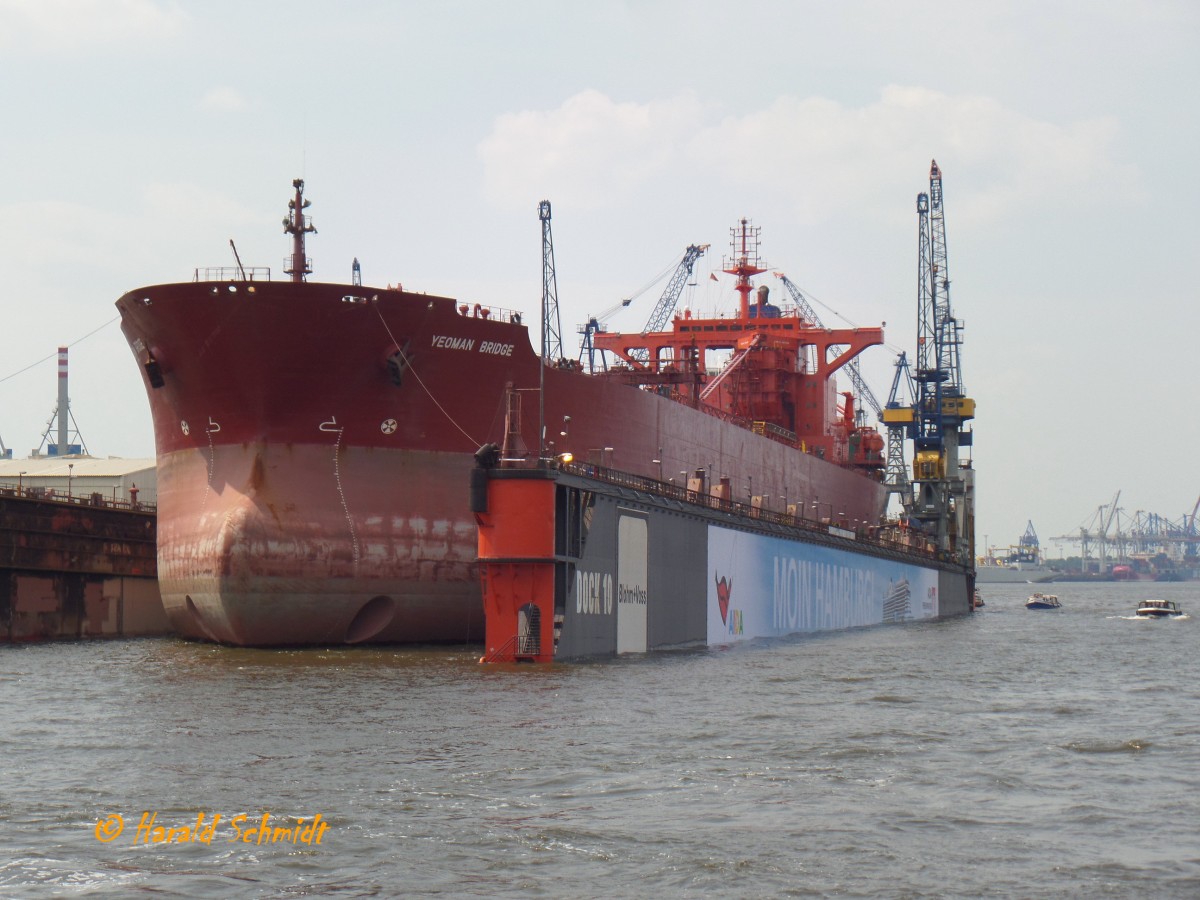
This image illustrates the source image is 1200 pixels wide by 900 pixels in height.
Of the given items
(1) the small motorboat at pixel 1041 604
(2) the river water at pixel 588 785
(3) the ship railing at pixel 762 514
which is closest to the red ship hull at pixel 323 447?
(3) the ship railing at pixel 762 514

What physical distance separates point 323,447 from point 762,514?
60.1 ft

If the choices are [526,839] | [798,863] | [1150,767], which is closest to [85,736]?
[526,839]

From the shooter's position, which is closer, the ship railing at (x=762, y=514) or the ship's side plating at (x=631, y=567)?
the ship's side plating at (x=631, y=567)

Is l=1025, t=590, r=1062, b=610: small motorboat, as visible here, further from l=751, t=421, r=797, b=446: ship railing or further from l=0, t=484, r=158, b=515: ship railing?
l=0, t=484, r=158, b=515: ship railing

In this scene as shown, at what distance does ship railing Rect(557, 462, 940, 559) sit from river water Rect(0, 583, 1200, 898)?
585 cm

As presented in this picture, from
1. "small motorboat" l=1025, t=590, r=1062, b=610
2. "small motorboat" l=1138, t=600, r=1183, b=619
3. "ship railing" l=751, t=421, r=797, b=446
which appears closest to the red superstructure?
"ship railing" l=751, t=421, r=797, b=446

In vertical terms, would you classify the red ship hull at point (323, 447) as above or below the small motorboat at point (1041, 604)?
above

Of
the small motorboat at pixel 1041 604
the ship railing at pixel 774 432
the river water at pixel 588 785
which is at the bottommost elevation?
the small motorboat at pixel 1041 604

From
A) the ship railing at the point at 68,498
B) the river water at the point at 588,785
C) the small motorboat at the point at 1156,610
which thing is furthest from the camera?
the small motorboat at the point at 1156,610

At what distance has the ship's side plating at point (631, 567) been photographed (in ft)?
96.6

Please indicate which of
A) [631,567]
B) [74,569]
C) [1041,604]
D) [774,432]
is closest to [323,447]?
[631,567]

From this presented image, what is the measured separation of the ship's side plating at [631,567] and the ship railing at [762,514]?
0.39ft

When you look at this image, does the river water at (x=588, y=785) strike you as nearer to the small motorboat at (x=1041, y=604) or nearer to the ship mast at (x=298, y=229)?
the ship mast at (x=298, y=229)

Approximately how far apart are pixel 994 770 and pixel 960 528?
227 feet
